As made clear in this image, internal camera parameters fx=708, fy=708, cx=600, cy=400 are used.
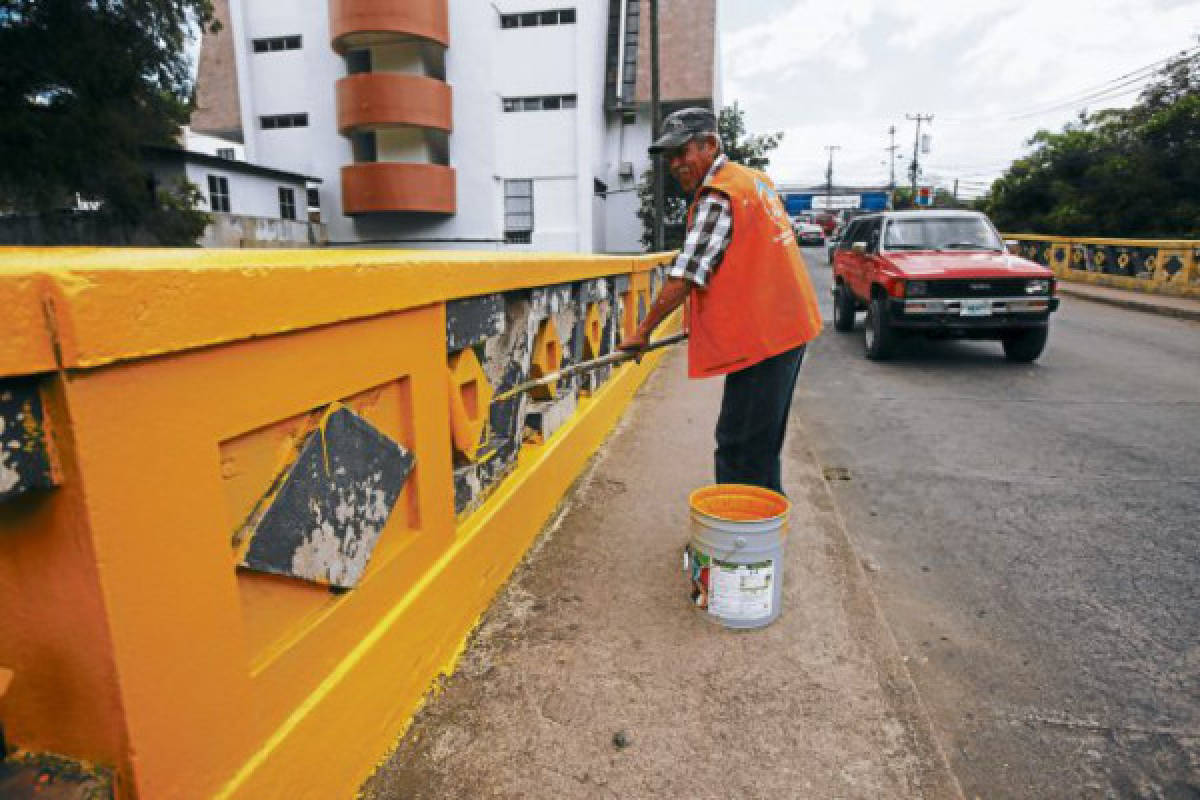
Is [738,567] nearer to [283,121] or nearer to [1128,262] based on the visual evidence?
[1128,262]

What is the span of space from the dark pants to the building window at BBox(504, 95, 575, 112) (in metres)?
25.3

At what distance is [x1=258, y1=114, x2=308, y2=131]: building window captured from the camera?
26.9 metres

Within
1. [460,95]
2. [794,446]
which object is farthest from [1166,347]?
[460,95]

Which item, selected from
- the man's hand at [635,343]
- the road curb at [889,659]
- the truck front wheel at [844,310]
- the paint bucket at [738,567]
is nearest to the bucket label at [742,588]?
the paint bucket at [738,567]

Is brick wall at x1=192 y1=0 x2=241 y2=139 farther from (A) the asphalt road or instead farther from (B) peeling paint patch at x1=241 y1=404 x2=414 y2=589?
(B) peeling paint patch at x1=241 y1=404 x2=414 y2=589

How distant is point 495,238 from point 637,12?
474 inches

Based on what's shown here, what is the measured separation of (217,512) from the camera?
1330mm

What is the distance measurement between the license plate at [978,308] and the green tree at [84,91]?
15.7 metres

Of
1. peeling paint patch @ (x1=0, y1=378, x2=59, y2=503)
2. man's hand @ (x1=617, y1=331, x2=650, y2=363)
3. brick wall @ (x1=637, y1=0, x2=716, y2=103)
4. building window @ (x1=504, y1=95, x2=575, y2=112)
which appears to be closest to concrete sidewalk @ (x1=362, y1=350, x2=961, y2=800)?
man's hand @ (x1=617, y1=331, x2=650, y2=363)

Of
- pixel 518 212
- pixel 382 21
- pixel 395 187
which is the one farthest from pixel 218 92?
pixel 518 212

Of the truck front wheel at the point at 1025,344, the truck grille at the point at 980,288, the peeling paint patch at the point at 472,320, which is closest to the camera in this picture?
the peeling paint patch at the point at 472,320

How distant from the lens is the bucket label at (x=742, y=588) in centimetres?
255

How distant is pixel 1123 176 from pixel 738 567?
29.2 meters

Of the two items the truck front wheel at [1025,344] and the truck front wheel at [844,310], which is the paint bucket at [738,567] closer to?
the truck front wheel at [1025,344]
